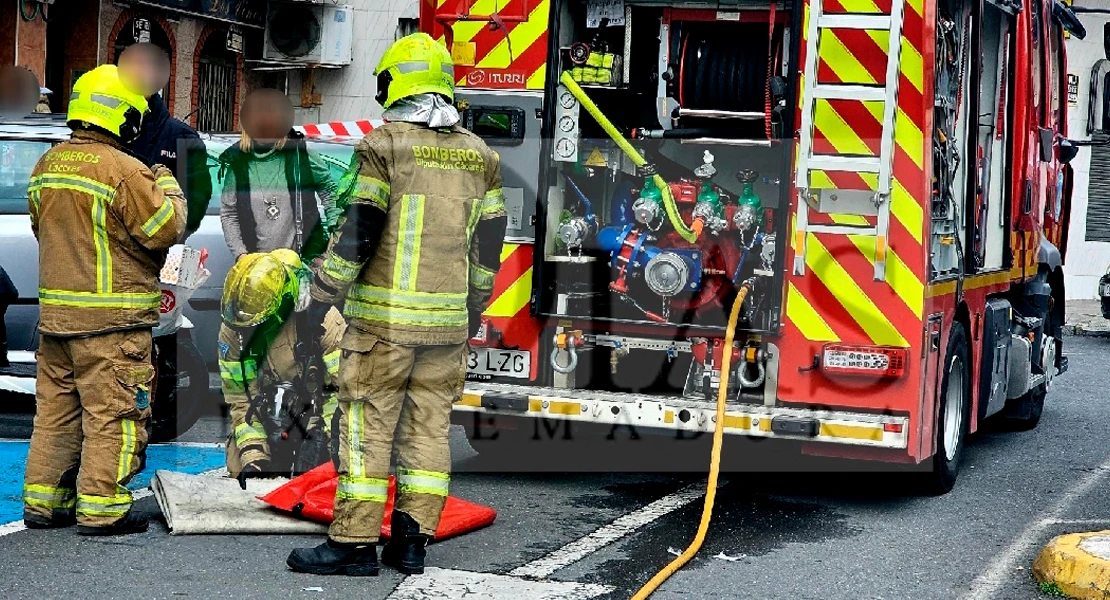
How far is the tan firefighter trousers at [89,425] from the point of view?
6.04 meters

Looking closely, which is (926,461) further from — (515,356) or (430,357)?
(430,357)

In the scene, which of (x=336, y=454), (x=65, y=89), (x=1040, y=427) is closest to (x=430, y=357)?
(x=336, y=454)

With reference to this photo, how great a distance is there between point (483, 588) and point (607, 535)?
108 cm

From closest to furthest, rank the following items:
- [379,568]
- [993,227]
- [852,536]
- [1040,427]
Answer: [379,568]
[852,536]
[993,227]
[1040,427]

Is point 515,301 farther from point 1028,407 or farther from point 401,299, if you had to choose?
point 1028,407

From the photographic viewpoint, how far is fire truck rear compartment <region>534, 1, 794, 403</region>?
732cm

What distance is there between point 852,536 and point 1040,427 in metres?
4.25

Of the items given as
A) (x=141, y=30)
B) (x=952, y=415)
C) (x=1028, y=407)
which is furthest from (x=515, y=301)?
(x=141, y=30)

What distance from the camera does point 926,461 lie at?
756 cm

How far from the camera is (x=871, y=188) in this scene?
684cm

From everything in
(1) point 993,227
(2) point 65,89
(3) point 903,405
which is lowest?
(3) point 903,405

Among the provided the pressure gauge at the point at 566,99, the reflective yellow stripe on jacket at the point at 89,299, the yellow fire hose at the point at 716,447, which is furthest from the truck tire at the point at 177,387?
the yellow fire hose at the point at 716,447

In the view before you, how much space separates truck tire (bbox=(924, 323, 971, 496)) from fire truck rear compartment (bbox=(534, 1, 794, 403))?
104cm

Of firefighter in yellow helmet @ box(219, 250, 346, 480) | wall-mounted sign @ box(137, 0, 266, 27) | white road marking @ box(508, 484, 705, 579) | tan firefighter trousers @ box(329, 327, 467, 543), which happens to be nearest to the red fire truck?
white road marking @ box(508, 484, 705, 579)
